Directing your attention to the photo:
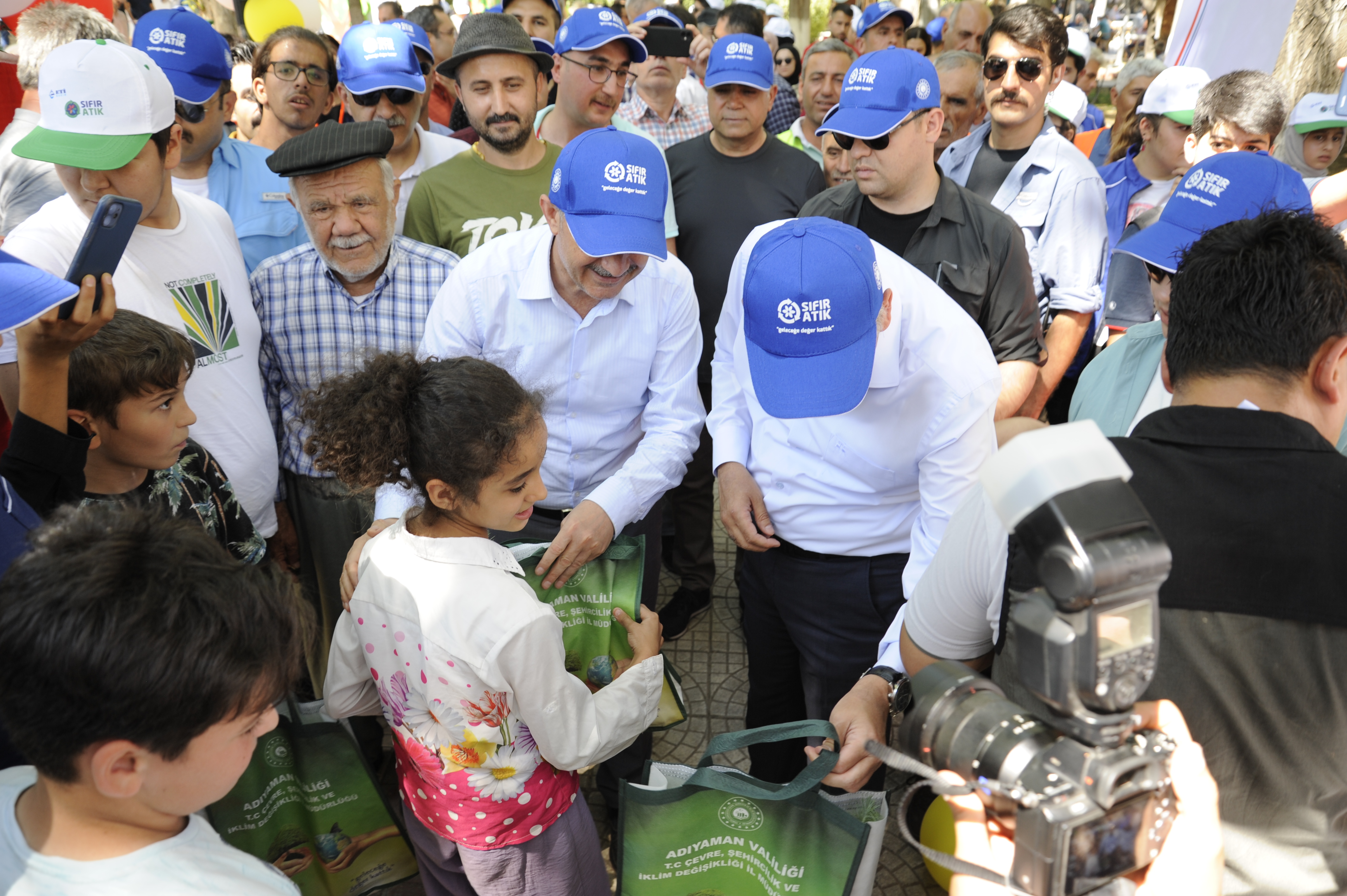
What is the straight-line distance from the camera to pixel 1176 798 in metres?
1.07

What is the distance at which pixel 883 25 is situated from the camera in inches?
311

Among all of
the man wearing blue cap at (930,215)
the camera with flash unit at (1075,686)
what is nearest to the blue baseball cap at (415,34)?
the man wearing blue cap at (930,215)

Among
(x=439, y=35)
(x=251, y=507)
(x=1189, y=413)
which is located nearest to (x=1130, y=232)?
(x=1189, y=413)

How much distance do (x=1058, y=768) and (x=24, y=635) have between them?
1301 mm

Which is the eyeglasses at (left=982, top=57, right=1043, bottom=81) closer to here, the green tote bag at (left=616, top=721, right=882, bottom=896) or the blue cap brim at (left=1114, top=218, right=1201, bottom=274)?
the blue cap brim at (left=1114, top=218, right=1201, bottom=274)

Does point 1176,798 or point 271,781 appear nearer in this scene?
point 1176,798

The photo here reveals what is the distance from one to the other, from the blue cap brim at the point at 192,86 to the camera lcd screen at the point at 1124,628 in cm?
373

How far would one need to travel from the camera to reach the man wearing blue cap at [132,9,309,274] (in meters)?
3.36

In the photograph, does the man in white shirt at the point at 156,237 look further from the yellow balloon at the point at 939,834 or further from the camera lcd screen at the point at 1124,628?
the camera lcd screen at the point at 1124,628

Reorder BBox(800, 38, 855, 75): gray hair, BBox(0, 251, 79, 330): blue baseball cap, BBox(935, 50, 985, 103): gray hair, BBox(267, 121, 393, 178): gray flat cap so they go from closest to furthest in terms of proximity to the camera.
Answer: BBox(0, 251, 79, 330): blue baseball cap < BBox(267, 121, 393, 178): gray flat cap < BBox(935, 50, 985, 103): gray hair < BBox(800, 38, 855, 75): gray hair

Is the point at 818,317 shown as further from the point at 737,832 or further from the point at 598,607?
the point at 737,832

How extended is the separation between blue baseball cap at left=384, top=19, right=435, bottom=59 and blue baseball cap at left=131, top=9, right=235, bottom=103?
0.76 m

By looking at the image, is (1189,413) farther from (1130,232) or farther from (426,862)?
(1130,232)

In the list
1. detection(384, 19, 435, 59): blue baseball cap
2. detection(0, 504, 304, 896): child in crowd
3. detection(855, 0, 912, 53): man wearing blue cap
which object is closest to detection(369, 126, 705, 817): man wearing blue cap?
detection(0, 504, 304, 896): child in crowd
